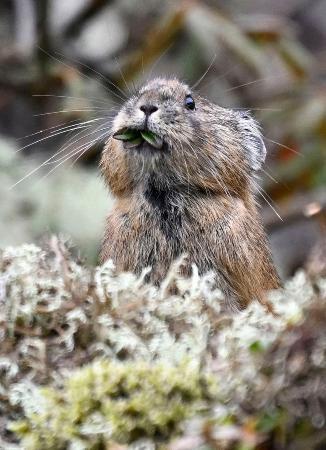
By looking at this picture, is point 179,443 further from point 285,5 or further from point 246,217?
point 285,5

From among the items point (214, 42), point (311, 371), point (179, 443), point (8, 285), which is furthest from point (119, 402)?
point (214, 42)

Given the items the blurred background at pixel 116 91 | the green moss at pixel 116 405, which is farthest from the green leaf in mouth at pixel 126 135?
the green moss at pixel 116 405

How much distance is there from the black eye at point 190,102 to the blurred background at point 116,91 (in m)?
1.73

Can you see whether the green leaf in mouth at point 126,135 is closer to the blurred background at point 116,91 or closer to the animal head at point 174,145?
the animal head at point 174,145

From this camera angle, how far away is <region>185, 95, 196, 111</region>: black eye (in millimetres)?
5125

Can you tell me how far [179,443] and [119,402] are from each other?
37cm

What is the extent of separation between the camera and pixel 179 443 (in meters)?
2.44

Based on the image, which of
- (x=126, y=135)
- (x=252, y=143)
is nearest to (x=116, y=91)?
(x=252, y=143)

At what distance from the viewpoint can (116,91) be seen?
8.50m

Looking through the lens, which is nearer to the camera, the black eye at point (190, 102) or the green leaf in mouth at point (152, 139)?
the green leaf in mouth at point (152, 139)

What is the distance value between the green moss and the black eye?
8.11 ft

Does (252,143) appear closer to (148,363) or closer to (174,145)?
(174,145)

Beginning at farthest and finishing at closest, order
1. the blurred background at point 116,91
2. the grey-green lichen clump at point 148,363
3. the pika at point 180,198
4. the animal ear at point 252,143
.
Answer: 1. the blurred background at point 116,91
2. the animal ear at point 252,143
3. the pika at point 180,198
4. the grey-green lichen clump at point 148,363

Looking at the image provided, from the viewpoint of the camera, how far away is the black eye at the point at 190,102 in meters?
5.12
